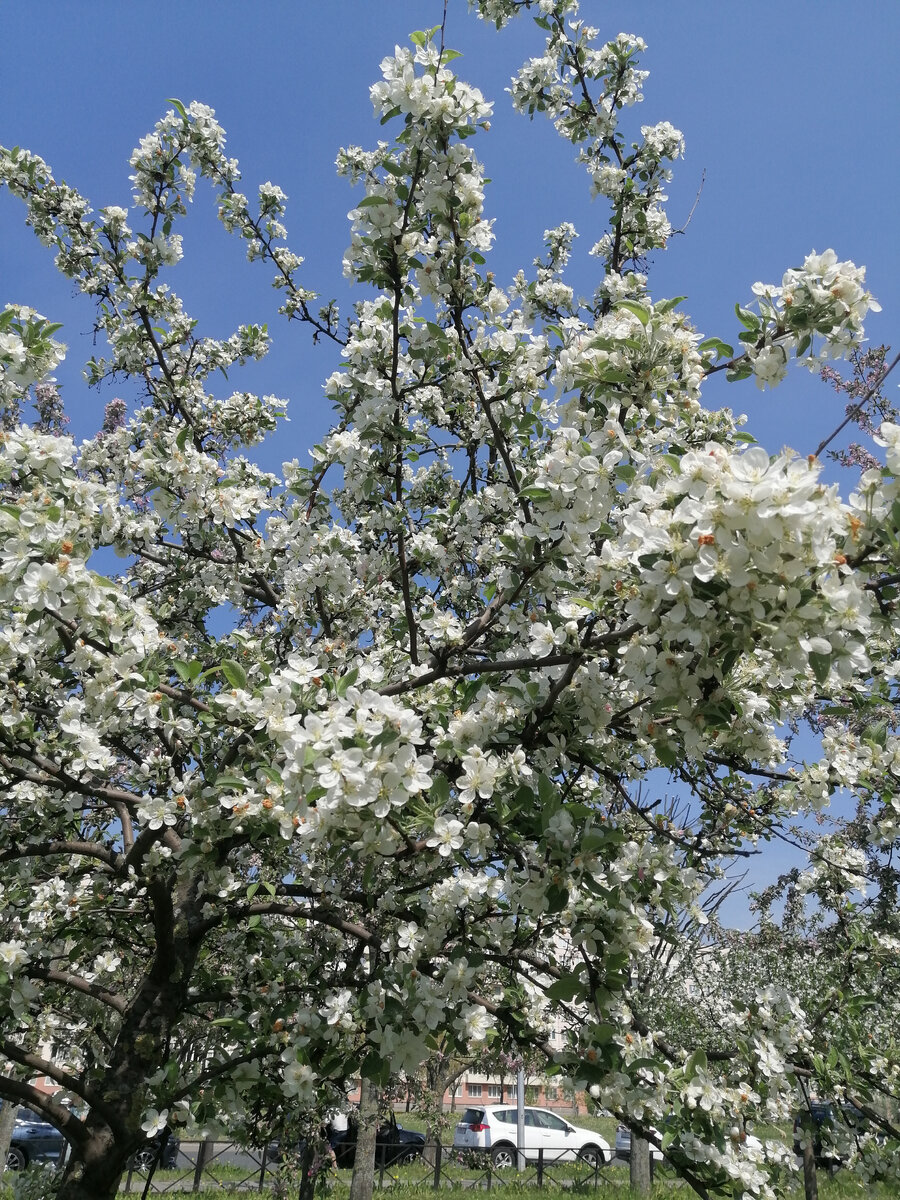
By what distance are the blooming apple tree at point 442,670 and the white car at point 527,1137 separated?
14401 mm

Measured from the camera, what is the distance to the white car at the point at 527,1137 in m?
15.8

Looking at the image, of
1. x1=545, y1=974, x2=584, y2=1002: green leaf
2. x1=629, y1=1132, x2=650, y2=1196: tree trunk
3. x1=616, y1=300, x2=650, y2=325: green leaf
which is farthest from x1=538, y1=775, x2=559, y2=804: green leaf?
x1=629, y1=1132, x2=650, y2=1196: tree trunk

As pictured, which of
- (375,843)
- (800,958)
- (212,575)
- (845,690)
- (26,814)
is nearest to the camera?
(375,843)

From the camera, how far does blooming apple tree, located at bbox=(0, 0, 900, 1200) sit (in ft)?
6.04

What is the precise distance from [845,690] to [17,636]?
9.84 ft

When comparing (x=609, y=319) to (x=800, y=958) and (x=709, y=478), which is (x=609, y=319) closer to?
(x=709, y=478)

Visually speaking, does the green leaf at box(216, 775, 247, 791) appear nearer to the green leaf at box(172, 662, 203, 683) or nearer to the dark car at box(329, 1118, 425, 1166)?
the green leaf at box(172, 662, 203, 683)

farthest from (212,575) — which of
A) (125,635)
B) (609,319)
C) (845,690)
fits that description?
(845,690)

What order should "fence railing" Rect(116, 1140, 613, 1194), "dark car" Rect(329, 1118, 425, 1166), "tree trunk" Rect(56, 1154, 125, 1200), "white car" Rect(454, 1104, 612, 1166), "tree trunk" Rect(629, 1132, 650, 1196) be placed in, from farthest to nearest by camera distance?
"white car" Rect(454, 1104, 612, 1166) < "dark car" Rect(329, 1118, 425, 1166) < "fence railing" Rect(116, 1140, 613, 1194) < "tree trunk" Rect(629, 1132, 650, 1196) < "tree trunk" Rect(56, 1154, 125, 1200)

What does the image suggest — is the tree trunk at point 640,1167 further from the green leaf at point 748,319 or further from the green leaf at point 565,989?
the green leaf at point 748,319

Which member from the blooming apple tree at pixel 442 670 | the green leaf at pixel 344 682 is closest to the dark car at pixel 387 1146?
the blooming apple tree at pixel 442 670

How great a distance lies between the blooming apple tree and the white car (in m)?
14.4

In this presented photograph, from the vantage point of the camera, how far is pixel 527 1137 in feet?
56.4

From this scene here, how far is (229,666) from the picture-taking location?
2371 mm
